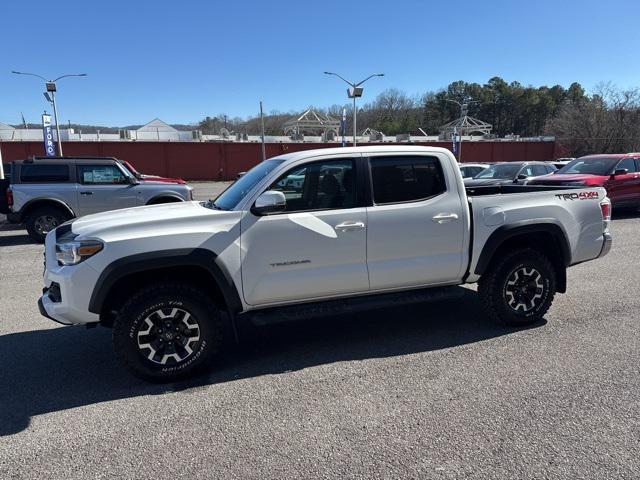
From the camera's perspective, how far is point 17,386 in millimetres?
3752

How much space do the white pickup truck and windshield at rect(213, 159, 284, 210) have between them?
0.02m

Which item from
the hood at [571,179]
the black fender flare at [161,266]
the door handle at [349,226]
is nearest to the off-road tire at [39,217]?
the black fender flare at [161,266]

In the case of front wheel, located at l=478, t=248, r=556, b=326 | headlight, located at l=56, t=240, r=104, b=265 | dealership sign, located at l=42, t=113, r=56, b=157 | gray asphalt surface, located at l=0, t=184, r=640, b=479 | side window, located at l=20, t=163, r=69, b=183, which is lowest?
gray asphalt surface, located at l=0, t=184, r=640, b=479

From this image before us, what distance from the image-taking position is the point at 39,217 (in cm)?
1041

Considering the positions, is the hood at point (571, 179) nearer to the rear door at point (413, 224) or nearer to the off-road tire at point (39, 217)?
the rear door at point (413, 224)

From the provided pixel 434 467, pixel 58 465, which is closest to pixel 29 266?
pixel 58 465

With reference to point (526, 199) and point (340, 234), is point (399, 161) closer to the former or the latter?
point (340, 234)

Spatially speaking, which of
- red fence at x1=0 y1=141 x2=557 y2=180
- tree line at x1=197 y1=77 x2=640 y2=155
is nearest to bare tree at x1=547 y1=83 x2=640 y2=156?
tree line at x1=197 y1=77 x2=640 y2=155

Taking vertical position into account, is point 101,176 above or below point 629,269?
above

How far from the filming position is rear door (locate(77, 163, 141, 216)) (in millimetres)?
10656

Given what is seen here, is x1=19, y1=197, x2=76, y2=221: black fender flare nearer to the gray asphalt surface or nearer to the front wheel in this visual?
the gray asphalt surface

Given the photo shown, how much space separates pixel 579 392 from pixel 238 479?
258 cm

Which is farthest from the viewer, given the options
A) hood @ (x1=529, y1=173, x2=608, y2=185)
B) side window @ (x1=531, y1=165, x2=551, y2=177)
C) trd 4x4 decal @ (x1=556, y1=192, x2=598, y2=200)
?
side window @ (x1=531, y1=165, x2=551, y2=177)

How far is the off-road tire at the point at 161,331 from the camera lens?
3621mm
